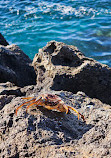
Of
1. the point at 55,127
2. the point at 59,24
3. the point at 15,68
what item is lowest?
the point at 15,68

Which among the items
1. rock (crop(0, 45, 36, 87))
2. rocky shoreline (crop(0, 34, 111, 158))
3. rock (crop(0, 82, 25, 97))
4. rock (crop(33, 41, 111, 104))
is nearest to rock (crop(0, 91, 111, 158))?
rocky shoreline (crop(0, 34, 111, 158))

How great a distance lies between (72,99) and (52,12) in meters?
8.88

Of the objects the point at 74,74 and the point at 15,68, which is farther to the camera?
the point at 15,68

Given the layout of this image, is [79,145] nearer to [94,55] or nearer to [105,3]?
[94,55]

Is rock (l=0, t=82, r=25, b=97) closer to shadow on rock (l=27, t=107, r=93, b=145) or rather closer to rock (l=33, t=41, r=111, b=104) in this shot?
rock (l=33, t=41, r=111, b=104)

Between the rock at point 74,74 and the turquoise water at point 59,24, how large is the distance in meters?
3.32

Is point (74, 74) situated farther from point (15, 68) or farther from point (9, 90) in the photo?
point (15, 68)

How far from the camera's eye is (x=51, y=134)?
2.11m

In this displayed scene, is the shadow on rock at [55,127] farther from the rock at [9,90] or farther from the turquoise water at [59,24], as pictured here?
the turquoise water at [59,24]

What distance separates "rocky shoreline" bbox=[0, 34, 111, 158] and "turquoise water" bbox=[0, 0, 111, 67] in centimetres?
338

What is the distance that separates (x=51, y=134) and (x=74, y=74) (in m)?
1.98

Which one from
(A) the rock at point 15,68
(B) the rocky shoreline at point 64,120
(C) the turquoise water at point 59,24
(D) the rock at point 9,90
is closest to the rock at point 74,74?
(B) the rocky shoreline at point 64,120

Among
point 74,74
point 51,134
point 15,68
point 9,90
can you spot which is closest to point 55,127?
point 51,134

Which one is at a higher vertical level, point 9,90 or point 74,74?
point 74,74
